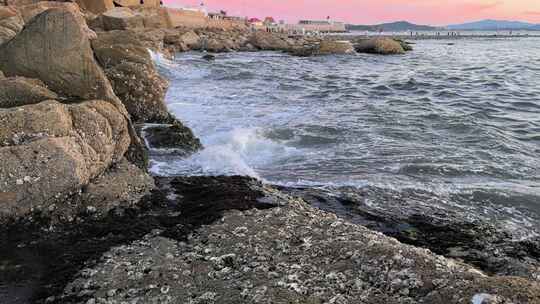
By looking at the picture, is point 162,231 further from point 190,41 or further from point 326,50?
point 190,41

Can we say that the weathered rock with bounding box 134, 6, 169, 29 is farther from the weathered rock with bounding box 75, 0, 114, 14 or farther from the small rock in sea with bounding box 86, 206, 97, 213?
the small rock in sea with bounding box 86, 206, 97, 213

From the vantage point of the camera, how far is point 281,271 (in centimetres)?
428

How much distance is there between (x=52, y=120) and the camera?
6055 mm

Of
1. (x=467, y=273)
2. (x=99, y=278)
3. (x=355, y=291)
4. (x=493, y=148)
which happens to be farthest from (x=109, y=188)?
(x=493, y=148)

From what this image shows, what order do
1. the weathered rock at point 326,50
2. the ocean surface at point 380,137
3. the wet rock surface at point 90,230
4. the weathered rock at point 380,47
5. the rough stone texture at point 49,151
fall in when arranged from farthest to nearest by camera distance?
the weathered rock at point 380,47
the weathered rock at point 326,50
the ocean surface at point 380,137
the rough stone texture at point 49,151
the wet rock surface at point 90,230

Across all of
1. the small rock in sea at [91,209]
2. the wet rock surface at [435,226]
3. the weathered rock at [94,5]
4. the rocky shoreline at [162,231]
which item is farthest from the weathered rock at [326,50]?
the small rock in sea at [91,209]

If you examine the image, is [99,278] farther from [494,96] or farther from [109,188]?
[494,96]

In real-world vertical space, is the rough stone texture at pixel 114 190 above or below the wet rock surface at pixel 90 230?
above

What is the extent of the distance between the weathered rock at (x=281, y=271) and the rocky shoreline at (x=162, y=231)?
0.02 meters

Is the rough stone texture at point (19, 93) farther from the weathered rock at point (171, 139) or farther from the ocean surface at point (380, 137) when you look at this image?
the weathered rock at point (171, 139)

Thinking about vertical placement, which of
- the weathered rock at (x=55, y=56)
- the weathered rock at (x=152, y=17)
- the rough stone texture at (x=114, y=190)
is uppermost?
the weathered rock at (x=152, y=17)

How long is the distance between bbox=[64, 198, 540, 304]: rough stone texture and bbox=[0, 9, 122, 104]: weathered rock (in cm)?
387

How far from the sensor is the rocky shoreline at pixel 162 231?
3.99 m

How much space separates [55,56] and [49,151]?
9.54 ft
